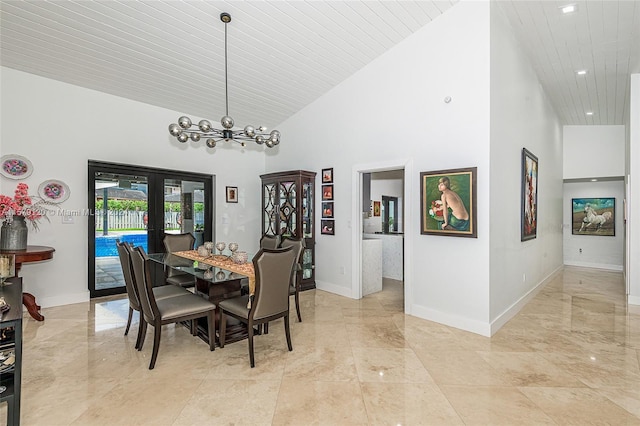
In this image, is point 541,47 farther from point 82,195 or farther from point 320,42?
point 82,195

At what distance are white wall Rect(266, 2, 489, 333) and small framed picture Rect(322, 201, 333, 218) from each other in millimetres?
164

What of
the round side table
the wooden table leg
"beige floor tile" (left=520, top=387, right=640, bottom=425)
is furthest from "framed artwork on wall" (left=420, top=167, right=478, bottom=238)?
the wooden table leg

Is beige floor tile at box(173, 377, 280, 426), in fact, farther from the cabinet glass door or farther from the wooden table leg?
the cabinet glass door

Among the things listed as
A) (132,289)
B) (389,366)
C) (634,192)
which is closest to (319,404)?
(389,366)

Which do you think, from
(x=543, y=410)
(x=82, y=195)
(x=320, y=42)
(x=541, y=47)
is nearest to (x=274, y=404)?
(x=543, y=410)

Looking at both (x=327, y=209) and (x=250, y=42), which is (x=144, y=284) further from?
(x=327, y=209)

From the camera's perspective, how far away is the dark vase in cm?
372

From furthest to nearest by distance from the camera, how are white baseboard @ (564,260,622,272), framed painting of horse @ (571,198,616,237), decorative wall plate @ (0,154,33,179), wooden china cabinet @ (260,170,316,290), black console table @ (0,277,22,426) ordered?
framed painting of horse @ (571,198,616,237) → white baseboard @ (564,260,622,272) → wooden china cabinet @ (260,170,316,290) → decorative wall plate @ (0,154,33,179) → black console table @ (0,277,22,426)

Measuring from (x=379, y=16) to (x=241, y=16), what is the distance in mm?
1591

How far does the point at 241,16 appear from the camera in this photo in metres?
3.49

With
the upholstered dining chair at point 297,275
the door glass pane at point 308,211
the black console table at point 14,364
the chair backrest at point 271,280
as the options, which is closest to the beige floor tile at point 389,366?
the chair backrest at point 271,280

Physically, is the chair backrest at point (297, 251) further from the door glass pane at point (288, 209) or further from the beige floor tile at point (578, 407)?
the beige floor tile at point (578, 407)

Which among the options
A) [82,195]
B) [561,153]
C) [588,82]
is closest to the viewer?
[82,195]

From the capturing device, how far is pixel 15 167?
13.6ft
